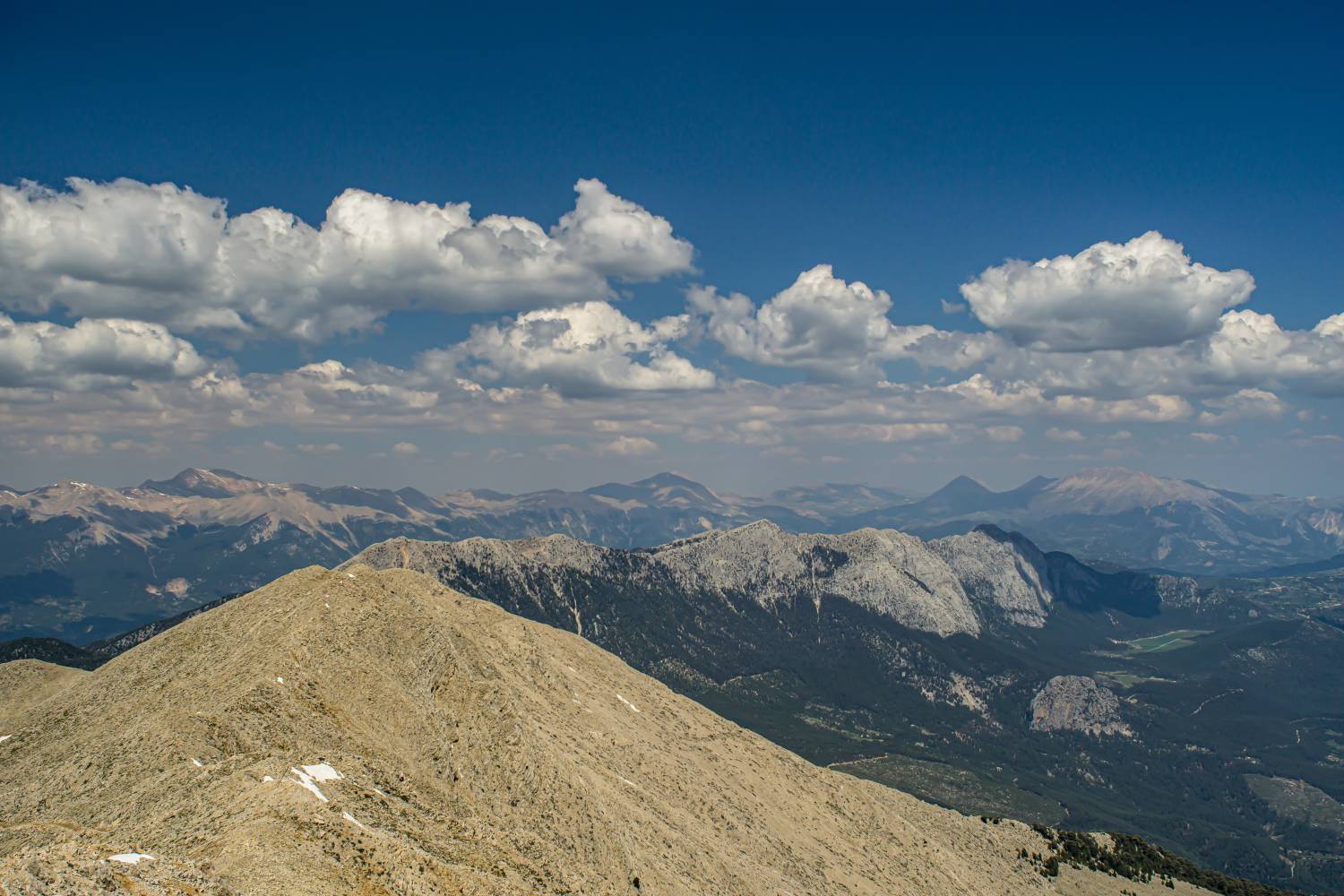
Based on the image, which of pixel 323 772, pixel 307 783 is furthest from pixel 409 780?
pixel 307 783

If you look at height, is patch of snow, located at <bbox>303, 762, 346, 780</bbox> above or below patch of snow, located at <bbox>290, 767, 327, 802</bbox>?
below

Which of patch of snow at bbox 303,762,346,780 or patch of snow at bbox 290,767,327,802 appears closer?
patch of snow at bbox 290,767,327,802

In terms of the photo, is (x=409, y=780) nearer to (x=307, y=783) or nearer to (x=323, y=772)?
(x=323, y=772)

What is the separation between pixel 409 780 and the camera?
102 meters

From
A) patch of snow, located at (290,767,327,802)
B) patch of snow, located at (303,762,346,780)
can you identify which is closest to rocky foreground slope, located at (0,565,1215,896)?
patch of snow, located at (303,762,346,780)

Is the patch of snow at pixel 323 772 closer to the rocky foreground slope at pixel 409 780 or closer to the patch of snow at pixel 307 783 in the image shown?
the rocky foreground slope at pixel 409 780

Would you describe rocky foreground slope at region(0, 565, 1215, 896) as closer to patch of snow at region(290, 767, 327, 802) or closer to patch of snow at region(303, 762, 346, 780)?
patch of snow at region(303, 762, 346, 780)

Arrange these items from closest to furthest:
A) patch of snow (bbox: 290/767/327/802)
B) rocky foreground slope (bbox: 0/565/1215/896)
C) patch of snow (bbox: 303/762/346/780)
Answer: rocky foreground slope (bbox: 0/565/1215/896) < patch of snow (bbox: 290/767/327/802) < patch of snow (bbox: 303/762/346/780)

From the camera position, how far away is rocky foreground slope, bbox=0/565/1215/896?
235 ft

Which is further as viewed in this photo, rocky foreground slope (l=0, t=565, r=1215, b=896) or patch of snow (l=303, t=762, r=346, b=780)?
patch of snow (l=303, t=762, r=346, b=780)

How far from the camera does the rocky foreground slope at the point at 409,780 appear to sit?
235 feet

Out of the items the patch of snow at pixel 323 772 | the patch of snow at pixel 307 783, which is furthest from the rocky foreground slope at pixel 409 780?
the patch of snow at pixel 307 783

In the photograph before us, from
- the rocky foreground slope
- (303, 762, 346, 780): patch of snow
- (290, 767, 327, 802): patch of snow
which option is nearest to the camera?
the rocky foreground slope

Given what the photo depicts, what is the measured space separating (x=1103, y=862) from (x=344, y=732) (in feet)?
578
